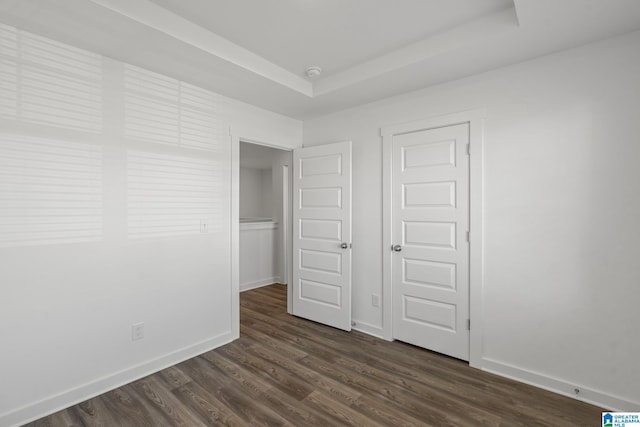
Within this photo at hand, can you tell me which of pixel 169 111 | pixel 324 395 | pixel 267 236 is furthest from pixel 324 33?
pixel 267 236

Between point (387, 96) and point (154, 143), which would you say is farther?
point (387, 96)

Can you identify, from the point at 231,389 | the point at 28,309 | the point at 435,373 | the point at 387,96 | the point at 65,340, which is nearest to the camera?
the point at 28,309

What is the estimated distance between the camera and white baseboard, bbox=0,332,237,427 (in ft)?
6.24

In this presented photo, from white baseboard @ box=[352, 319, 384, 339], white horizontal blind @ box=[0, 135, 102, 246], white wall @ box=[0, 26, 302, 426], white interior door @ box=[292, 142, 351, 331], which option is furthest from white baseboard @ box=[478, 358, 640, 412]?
white horizontal blind @ box=[0, 135, 102, 246]

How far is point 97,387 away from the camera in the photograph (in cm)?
220

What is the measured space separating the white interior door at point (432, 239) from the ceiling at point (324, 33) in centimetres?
65

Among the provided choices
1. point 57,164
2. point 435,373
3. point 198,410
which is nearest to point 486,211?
point 435,373

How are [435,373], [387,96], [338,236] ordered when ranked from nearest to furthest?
[435,373], [387,96], [338,236]

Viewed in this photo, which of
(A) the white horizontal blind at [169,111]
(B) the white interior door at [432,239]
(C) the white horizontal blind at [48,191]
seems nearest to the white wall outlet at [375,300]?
(B) the white interior door at [432,239]

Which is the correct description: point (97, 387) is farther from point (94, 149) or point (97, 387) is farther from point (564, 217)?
point (564, 217)

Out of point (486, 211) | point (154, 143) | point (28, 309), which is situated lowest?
point (28, 309)

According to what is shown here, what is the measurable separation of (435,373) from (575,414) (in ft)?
2.88

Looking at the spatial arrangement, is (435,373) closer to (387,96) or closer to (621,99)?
(621,99)

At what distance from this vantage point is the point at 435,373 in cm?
246
